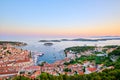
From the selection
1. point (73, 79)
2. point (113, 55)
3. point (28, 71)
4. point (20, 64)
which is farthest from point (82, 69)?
point (20, 64)

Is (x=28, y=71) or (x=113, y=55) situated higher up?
(x=113, y=55)

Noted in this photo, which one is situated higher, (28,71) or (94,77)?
(94,77)

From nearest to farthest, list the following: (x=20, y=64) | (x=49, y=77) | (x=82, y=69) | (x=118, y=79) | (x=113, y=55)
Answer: (x=118, y=79), (x=49, y=77), (x=82, y=69), (x=113, y=55), (x=20, y=64)

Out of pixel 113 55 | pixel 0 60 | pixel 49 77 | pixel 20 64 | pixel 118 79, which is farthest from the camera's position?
pixel 0 60

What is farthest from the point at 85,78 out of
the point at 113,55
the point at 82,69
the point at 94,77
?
the point at 113,55

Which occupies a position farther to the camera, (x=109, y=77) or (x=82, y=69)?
(x=82, y=69)

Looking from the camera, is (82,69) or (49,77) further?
(82,69)

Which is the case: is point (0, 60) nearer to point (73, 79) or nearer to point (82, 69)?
point (82, 69)

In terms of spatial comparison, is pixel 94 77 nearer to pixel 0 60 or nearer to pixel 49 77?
pixel 49 77

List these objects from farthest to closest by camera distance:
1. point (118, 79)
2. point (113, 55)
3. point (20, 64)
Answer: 1. point (20, 64)
2. point (113, 55)
3. point (118, 79)
